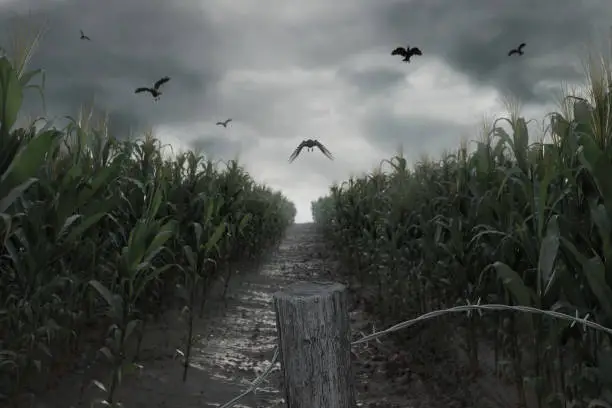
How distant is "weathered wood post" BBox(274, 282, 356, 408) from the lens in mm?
1785

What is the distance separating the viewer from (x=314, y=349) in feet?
5.85

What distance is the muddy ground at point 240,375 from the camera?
14.3 ft

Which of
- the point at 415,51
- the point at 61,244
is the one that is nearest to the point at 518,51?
the point at 415,51

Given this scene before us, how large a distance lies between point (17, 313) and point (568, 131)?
368 centimetres

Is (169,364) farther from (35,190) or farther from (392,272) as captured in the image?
(392,272)

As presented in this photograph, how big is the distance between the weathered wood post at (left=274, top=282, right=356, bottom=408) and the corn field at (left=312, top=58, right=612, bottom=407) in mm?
1465

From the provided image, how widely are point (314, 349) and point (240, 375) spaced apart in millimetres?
3676

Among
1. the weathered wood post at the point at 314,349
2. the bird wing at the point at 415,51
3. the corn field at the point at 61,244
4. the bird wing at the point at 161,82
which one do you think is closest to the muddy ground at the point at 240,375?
the corn field at the point at 61,244

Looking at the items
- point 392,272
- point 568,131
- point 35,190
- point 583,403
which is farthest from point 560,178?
point 35,190

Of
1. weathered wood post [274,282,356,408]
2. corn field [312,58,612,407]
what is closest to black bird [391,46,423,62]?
corn field [312,58,612,407]

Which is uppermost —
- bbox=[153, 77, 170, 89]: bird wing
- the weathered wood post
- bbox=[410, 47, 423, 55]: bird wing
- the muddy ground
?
bbox=[410, 47, 423, 55]: bird wing

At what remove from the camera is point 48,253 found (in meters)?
3.62

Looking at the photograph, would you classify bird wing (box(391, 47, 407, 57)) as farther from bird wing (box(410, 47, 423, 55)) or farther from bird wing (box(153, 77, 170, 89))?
bird wing (box(153, 77, 170, 89))

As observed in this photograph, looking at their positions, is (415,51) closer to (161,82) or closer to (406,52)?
(406,52)
